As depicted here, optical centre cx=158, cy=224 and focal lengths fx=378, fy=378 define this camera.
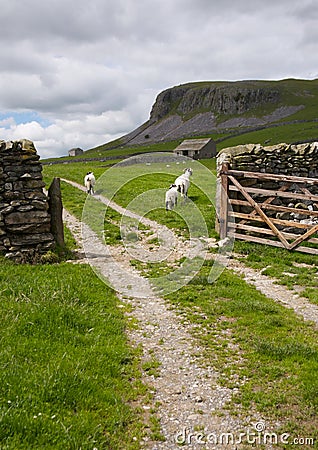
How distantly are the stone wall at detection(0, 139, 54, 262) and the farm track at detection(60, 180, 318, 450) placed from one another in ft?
6.66

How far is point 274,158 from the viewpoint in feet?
55.7

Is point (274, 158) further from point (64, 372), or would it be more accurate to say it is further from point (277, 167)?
point (64, 372)

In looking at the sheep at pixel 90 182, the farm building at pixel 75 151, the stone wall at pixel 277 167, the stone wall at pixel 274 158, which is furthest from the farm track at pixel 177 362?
the farm building at pixel 75 151

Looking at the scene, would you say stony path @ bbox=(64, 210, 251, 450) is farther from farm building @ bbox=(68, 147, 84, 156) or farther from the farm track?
farm building @ bbox=(68, 147, 84, 156)

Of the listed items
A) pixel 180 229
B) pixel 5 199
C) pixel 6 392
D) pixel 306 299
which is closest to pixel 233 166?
pixel 180 229

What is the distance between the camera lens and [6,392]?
505 centimetres

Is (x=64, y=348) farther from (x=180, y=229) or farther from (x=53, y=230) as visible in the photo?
(x=180, y=229)

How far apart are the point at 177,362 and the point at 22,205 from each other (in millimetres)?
7802

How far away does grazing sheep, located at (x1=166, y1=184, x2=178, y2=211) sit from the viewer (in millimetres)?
18780

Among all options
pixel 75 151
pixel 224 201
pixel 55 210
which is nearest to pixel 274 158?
pixel 224 201

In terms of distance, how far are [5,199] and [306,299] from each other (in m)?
9.45

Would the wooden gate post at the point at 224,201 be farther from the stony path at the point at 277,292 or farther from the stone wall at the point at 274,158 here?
the stony path at the point at 277,292

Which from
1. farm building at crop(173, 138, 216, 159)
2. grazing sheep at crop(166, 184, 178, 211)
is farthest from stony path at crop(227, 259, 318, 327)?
farm building at crop(173, 138, 216, 159)

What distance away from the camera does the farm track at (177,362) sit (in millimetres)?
5141
